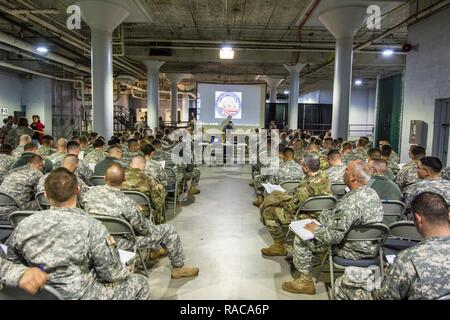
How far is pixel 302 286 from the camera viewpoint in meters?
3.28

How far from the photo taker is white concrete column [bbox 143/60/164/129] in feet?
54.3

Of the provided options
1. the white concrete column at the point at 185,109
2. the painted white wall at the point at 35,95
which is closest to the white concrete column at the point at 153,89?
the painted white wall at the point at 35,95

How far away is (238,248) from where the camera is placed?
4473 mm

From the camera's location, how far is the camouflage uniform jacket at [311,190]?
3799 mm

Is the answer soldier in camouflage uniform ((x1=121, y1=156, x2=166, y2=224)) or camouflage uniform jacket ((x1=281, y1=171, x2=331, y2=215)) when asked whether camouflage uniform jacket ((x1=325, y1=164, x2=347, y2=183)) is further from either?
soldier in camouflage uniform ((x1=121, y1=156, x2=166, y2=224))

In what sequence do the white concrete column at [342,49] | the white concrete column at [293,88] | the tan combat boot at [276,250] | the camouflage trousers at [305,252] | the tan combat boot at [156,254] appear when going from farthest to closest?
the white concrete column at [293,88]
the white concrete column at [342,49]
the tan combat boot at [276,250]
the tan combat boot at [156,254]
the camouflage trousers at [305,252]

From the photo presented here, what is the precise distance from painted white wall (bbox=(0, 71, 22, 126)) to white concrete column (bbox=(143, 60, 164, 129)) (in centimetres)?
648

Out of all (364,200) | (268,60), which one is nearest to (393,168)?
(364,200)

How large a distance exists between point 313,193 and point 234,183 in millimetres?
5324

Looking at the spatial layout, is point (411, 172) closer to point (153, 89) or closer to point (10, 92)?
point (153, 89)

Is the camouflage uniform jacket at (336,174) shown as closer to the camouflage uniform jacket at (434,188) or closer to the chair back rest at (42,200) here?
the camouflage uniform jacket at (434,188)

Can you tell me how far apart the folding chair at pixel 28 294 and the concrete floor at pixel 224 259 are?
1.68 m

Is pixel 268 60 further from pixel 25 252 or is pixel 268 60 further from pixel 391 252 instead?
pixel 25 252

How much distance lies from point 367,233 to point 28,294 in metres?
2.36
